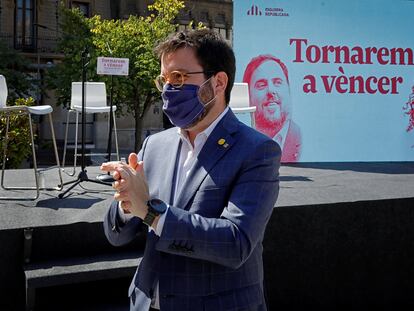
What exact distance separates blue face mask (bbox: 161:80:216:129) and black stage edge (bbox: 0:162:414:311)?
54.4 inches

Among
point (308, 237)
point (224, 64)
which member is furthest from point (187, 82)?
point (308, 237)

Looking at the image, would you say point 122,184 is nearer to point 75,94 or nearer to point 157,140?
point 157,140

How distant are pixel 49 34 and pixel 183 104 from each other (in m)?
26.8

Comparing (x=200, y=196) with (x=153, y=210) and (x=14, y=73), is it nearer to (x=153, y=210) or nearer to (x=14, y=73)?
(x=153, y=210)

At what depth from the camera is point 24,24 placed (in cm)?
2588

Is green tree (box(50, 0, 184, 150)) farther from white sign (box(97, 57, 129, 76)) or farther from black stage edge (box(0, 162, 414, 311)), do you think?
black stage edge (box(0, 162, 414, 311))

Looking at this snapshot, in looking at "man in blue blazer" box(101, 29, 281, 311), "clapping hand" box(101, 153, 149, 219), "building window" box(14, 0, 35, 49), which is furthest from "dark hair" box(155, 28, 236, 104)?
"building window" box(14, 0, 35, 49)

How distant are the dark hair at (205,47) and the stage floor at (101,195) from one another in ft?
4.95

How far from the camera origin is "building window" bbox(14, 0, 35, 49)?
2569 centimetres

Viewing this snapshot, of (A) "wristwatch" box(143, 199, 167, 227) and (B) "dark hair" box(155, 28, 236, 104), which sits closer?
(A) "wristwatch" box(143, 199, 167, 227)

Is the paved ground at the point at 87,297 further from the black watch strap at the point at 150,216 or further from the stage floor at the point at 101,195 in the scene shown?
the black watch strap at the point at 150,216

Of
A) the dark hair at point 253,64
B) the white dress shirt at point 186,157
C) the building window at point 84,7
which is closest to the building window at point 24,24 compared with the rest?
the building window at point 84,7

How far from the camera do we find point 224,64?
1512 mm

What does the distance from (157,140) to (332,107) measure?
215 inches
